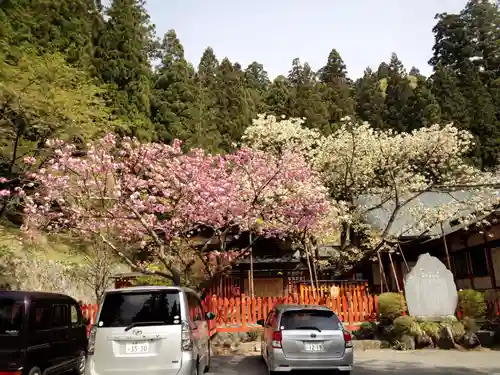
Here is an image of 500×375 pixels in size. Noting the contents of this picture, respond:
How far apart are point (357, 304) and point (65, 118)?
581 inches

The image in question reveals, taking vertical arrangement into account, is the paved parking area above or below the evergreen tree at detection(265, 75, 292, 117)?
below

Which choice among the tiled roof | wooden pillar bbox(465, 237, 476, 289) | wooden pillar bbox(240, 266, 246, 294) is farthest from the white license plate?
wooden pillar bbox(240, 266, 246, 294)

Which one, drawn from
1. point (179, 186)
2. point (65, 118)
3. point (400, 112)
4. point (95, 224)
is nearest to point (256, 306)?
point (179, 186)

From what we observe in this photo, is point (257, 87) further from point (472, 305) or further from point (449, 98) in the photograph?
point (472, 305)

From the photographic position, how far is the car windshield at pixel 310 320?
823 centimetres

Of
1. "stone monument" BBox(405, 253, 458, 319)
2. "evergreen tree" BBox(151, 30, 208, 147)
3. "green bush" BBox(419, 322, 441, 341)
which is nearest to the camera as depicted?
"green bush" BBox(419, 322, 441, 341)

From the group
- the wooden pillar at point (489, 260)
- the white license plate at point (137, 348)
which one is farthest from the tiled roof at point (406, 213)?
the white license plate at point (137, 348)

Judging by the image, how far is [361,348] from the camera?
12.6 m

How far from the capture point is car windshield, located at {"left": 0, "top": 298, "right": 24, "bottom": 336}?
6.93m

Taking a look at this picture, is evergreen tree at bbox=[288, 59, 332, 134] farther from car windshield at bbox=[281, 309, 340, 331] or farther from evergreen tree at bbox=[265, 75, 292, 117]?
car windshield at bbox=[281, 309, 340, 331]

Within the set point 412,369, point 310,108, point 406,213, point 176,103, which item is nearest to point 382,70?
point 310,108

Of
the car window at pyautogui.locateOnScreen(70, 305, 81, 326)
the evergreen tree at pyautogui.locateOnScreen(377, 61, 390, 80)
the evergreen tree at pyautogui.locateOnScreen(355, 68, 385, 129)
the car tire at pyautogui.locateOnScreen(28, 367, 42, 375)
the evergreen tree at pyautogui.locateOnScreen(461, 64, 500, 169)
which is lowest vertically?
the car tire at pyautogui.locateOnScreen(28, 367, 42, 375)

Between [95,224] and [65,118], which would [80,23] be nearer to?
[65,118]

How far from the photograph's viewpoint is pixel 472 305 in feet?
45.1
